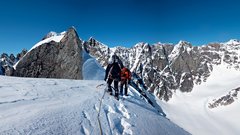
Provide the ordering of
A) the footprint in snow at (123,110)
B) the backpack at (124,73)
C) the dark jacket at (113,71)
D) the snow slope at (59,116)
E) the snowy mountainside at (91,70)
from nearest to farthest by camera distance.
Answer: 1. the snow slope at (59,116)
2. the footprint in snow at (123,110)
3. the dark jacket at (113,71)
4. the backpack at (124,73)
5. the snowy mountainside at (91,70)

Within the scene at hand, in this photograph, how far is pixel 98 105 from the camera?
42.3ft

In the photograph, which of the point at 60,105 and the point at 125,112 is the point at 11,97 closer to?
the point at 60,105

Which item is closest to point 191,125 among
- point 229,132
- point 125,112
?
point 229,132

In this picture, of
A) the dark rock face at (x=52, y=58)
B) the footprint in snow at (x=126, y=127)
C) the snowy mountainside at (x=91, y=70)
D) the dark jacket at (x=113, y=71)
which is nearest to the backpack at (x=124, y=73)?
the dark jacket at (x=113, y=71)

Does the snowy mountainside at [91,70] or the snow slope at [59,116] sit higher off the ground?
the snowy mountainside at [91,70]

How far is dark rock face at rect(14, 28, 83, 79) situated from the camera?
173 ft

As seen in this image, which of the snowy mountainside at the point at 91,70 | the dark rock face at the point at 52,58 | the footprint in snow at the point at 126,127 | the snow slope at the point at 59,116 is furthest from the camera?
the dark rock face at the point at 52,58

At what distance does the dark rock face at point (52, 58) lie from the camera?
5278 centimetres

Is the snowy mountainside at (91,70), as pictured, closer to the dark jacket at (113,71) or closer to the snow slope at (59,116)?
the dark jacket at (113,71)

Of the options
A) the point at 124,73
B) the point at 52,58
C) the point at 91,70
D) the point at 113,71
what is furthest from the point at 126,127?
the point at 52,58

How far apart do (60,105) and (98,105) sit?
84.6 inches

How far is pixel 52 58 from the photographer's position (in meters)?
55.5

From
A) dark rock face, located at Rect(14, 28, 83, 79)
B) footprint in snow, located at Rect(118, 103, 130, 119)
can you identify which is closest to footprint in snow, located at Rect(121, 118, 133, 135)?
footprint in snow, located at Rect(118, 103, 130, 119)

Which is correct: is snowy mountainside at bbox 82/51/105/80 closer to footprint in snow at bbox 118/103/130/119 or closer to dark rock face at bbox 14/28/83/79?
dark rock face at bbox 14/28/83/79
